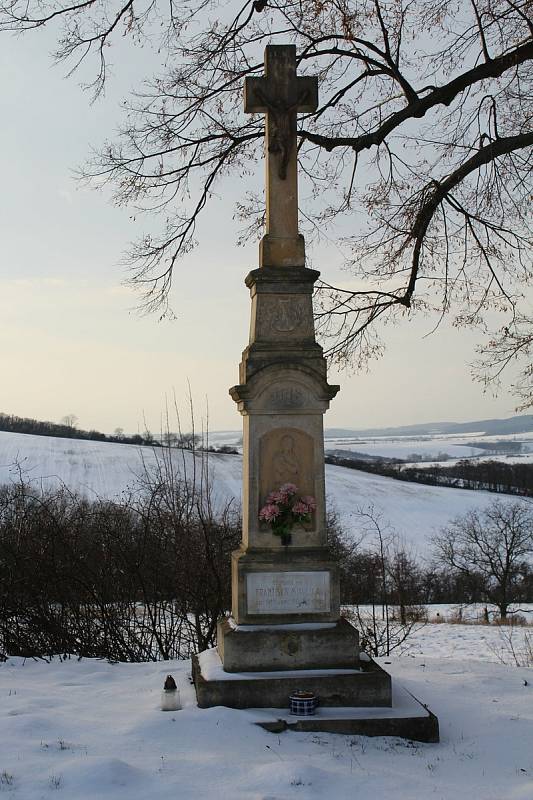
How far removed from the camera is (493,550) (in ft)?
121

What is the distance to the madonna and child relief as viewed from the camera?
20.8 feet

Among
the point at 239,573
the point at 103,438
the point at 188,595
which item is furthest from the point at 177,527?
the point at 103,438

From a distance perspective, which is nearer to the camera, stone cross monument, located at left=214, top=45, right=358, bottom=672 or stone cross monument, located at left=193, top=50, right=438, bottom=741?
stone cross monument, located at left=193, top=50, right=438, bottom=741

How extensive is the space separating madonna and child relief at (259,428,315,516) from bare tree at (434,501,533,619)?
29268 millimetres

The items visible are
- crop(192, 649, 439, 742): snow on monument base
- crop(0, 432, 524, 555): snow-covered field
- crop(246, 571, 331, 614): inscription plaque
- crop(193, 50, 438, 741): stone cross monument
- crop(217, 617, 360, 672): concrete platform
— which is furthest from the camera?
crop(0, 432, 524, 555): snow-covered field

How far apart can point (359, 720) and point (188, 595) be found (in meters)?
3.95

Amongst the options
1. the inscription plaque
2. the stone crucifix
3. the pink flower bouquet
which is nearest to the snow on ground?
the inscription plaque

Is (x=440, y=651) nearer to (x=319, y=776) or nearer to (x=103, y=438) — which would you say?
(x=319, y=776)

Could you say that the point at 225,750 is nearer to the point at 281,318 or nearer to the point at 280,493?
the point at 280,493

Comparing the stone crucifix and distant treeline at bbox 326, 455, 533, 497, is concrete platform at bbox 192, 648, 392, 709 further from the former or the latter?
distant treeline at bbox 326, 455, 533, 497

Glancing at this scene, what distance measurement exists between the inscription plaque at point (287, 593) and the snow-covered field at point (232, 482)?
1224 inches

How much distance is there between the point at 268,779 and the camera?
4.09 m

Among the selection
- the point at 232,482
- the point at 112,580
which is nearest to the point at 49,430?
the point at 232,482

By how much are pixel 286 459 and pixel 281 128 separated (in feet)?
10.1
